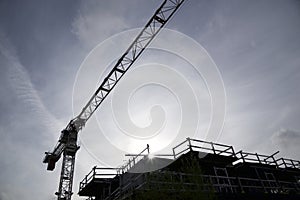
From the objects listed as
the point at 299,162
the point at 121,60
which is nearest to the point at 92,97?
the point at 121,60

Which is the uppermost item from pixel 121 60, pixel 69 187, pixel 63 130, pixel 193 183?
pixel 121 60

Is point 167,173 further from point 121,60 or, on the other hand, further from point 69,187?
point 69,187

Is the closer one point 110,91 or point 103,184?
point 103,184

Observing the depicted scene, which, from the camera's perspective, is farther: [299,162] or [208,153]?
[299,162]

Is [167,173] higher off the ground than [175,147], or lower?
lower

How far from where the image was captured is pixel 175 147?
59.2ft

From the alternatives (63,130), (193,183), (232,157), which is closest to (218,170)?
(232,157)

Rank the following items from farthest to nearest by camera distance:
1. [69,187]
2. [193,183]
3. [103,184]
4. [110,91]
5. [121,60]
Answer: [69,187], [110,91], [121,60], [103,184], [193,183]

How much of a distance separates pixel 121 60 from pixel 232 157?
2174 centimetres

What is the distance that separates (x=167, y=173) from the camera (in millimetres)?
12562

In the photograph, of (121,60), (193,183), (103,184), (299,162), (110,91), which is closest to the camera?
(193,183)

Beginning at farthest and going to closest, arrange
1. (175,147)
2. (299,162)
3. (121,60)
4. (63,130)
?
(63,130) < (121,60) < (299,162) < (175,147)

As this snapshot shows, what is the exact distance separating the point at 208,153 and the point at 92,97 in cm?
2524

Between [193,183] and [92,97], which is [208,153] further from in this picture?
[92,97]
